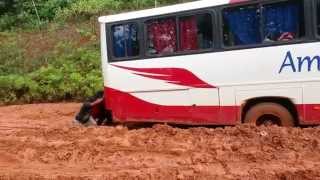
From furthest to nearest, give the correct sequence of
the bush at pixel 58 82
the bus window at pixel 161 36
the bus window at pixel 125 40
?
the bush at pixel 58 82 → the bus window at pixel 125 40 → the bus window at pixel 161 36

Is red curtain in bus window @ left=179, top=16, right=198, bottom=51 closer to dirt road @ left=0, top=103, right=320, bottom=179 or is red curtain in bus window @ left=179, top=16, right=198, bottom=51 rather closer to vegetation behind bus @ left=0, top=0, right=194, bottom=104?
dirt road @ left=0, top=103, right=320, bottom=179

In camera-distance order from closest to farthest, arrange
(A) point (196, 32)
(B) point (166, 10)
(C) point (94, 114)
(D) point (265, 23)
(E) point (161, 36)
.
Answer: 1. (D) point (265, 23)
2. (A) point (196, 32)
3. (B) point (166, 10)
4. (E) point (161, 36)
5. (C) point (94, 114)

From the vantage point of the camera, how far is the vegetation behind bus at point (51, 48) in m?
19.3

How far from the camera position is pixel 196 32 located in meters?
11.5

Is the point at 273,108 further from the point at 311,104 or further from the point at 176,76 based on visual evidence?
the point at 176,76

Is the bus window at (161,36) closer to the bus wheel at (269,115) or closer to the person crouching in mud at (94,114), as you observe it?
the bus wheel at (269,115)

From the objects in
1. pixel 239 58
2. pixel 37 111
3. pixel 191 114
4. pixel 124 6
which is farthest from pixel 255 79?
pixel 124 6

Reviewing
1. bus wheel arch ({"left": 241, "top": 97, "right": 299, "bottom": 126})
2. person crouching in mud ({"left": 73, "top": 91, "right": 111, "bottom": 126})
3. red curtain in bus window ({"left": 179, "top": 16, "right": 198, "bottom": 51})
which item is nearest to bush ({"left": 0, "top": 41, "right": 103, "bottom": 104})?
person crouching in mud ({"left": 73, "top": 91, "right": 111, "bottom": 126})

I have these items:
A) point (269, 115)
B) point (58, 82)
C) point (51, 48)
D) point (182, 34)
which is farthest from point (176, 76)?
point (51, 48)

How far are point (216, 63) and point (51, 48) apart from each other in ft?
41.1

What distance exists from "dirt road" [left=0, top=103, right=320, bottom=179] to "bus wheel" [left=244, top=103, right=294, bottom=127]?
159 cm

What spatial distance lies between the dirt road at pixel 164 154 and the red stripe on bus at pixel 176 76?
145cm

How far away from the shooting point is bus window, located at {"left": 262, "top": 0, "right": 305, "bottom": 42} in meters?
10.6

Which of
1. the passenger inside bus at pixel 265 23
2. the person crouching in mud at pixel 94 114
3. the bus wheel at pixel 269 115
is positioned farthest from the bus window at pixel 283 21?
the person crouching in mud at pixel 94 114
